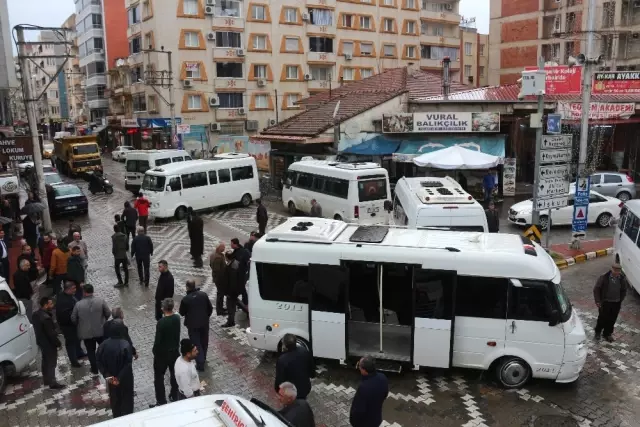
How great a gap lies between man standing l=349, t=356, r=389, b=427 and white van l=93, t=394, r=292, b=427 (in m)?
1.93

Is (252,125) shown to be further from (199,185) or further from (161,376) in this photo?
(161,376)

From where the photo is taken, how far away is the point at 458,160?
20.8 metres

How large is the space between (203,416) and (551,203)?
1287 cm

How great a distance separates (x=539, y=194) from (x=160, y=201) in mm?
14059

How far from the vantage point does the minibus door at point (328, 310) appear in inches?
340

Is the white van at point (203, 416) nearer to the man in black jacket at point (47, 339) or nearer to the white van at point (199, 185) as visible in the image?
the man in black jacket at point (47, 339)

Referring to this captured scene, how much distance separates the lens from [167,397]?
8.37m

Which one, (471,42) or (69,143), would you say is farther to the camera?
(471,42)

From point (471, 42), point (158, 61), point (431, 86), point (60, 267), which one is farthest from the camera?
point (471, 42)

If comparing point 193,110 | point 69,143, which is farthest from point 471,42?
point 69,143

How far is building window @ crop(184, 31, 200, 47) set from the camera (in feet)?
137

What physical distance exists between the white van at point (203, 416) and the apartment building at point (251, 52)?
123ft

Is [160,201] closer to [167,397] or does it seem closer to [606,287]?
[167,397]

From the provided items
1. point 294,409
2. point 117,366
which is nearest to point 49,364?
point 117,366
